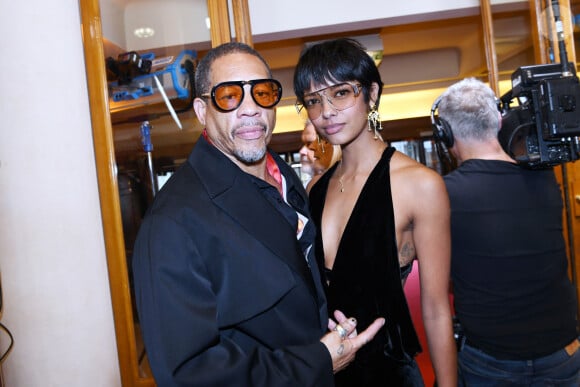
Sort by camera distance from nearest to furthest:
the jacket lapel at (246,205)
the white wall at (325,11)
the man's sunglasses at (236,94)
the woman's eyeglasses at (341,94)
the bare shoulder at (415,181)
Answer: the jacket lapel at (246,205)
the man's sunglasses at (236,94)
the bare shoulder at (415,181)
the woman's eyeglasses at (341,94)
the white wall at (325,11)

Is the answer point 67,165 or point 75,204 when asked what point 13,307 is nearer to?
point 75,204

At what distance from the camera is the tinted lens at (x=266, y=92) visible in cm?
139

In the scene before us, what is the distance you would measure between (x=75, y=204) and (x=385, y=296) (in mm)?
1702

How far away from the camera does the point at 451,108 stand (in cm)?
192

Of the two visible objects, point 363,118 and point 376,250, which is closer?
point 376,250

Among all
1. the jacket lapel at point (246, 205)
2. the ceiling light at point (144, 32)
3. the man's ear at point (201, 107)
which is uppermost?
the ceiling light at point (144, 32)

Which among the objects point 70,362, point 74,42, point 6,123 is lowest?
point 70,362

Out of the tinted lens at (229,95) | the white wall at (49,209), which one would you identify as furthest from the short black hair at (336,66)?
the white wall at (49,209)

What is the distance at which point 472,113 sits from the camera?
6.17 ft

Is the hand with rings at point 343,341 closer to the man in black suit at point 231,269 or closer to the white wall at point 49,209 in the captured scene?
the man in black suit at point 231,269

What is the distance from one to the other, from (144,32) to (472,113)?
1.92 m

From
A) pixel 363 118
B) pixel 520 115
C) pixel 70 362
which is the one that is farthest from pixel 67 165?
pixel 520 115

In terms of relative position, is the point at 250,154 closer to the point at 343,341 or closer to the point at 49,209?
the point at 343,341

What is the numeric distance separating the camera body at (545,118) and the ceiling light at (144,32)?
2.00 metres
